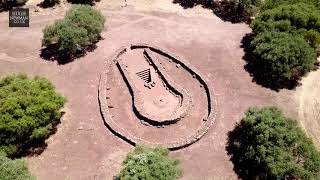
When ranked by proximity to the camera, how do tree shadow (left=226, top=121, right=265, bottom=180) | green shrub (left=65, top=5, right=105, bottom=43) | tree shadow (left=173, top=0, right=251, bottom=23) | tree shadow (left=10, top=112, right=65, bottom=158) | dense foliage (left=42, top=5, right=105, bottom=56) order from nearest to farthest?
1. tree shadow (left=226, top=121, right=265, bottom=180)
2. tree shadow (left=10, top=112, right=65, bottom=158)
3. dense foliage (left=42, top=5, right=105, bottom=56)
4. green shrub (left=65, top=5, right=105, bottom=43)
5. tree shadow (left=173, top=0, right=251, bottom=23)

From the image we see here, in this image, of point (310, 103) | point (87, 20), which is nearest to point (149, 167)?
point (310, 103)

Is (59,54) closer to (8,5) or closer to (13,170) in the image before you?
(8,5)

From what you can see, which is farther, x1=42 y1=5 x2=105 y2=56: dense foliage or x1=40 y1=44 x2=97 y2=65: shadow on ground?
x1=40 y1=44 x2=97 y2=65: shadow on ground

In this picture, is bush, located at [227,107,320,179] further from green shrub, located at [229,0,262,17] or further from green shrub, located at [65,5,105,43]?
green shrub, located at [65,5,105,43]

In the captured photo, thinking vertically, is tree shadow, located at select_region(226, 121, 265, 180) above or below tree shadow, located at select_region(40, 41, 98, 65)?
below

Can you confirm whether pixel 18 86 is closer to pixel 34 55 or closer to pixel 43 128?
pixel 43 128

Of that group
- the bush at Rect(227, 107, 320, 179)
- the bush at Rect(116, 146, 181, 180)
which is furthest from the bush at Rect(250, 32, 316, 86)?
the bush at Rect(116, 146, 181, 180)

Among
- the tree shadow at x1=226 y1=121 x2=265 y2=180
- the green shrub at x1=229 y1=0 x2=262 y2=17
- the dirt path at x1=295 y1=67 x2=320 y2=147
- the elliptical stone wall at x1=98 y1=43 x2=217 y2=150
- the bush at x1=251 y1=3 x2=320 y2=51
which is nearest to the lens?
the tree shadow at x1=226 y1=121 x2=265 y2=180
